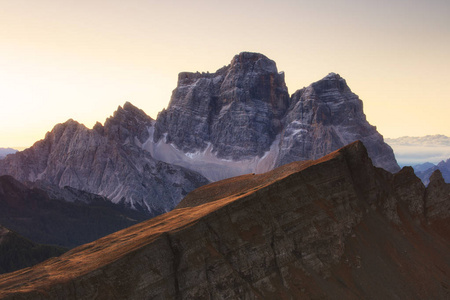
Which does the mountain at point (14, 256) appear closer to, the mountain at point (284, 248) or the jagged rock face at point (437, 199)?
the mountain at point (284, 248)

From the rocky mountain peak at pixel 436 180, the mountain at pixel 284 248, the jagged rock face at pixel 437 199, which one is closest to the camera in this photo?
the mountain at pixel 284 248

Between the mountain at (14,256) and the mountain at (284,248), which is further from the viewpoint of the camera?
the mountain at (14,256)

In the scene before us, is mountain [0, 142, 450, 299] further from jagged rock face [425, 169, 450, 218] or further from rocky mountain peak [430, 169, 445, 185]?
rocky mountain peak [430, 169, 445, 185]

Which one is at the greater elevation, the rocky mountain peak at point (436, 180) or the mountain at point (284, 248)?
the rocky mountain peak at point (436, 180)

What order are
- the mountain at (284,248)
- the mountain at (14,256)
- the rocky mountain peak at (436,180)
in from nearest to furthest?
the mountain at (284,248) < the rocky mountain peak at (436,180) < the mountain at (14,256)

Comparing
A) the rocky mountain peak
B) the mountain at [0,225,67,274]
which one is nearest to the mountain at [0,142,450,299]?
the rocky mountain peak

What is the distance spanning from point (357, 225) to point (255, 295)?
105 ft

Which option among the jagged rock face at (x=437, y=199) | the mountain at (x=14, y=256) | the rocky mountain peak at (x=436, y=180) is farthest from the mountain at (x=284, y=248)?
the mountain at (x=14, y=256)

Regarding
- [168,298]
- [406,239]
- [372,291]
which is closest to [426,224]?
[406,239]

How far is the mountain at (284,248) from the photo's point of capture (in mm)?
77812

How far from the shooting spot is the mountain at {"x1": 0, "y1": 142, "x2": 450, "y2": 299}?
77812mm

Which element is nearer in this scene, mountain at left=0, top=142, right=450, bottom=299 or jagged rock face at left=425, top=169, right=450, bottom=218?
mountain at left=0, top=142, right=450, bottom=299

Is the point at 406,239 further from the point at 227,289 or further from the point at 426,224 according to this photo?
the point at 227,289

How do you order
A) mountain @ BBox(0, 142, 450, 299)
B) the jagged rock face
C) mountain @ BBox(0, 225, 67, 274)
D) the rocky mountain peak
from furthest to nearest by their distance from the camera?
mountain @ BBox(0, 225, 67, 274), the rocky mountain peak, the jagged rock face, mountain @ BBox(0, 142, 450, 299)
